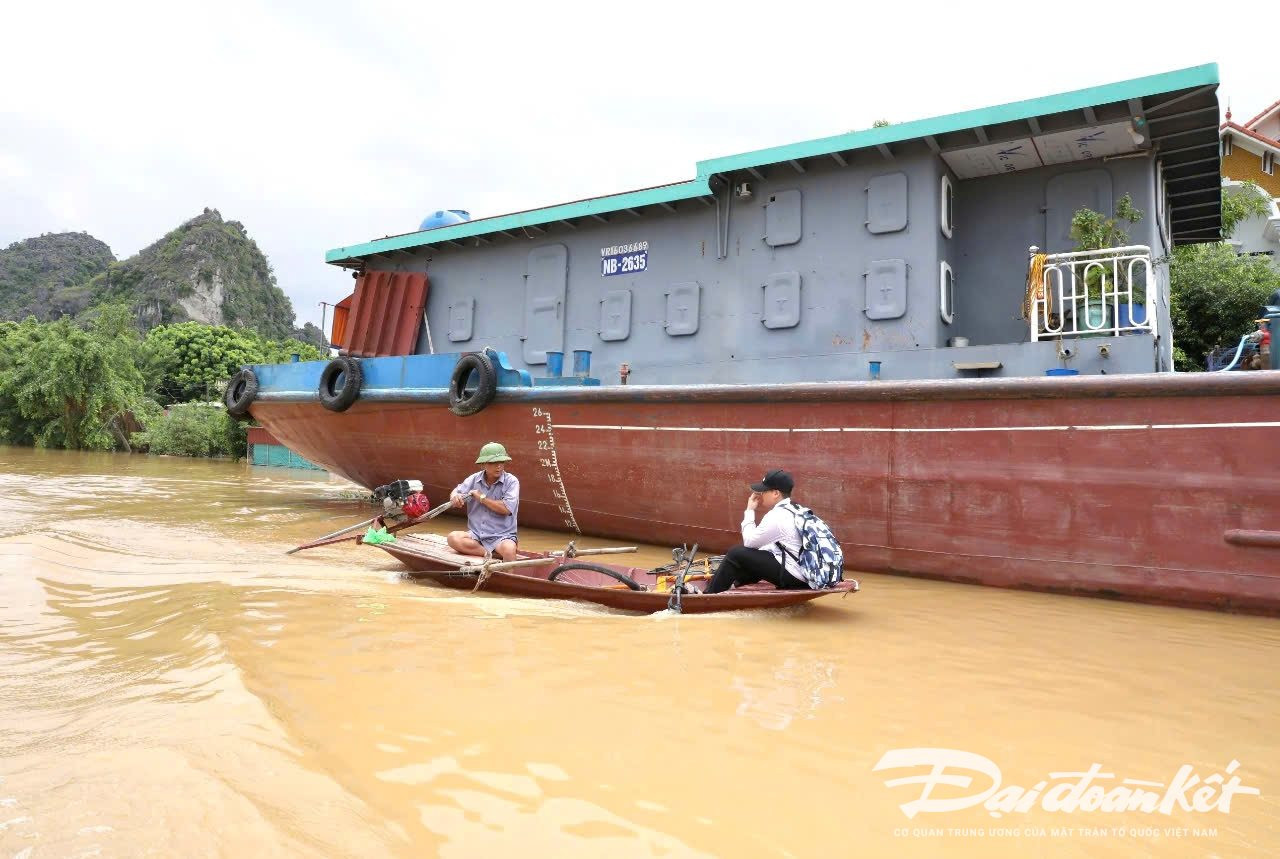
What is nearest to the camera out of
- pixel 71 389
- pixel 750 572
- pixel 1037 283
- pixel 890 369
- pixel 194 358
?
pixel 750 572

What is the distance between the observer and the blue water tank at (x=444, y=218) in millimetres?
10992

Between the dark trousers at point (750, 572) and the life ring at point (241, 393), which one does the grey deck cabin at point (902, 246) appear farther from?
the life ring at point (241, 393)

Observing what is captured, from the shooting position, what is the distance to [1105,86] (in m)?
6.23

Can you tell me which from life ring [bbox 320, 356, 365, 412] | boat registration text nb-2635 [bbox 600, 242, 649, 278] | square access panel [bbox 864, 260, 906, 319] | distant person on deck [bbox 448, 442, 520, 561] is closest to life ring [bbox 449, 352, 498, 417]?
life ring [bbox 320, 356, 365, 412]

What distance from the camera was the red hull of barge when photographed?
514cm

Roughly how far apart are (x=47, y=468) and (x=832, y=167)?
59.1 feet

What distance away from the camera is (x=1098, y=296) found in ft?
21.0

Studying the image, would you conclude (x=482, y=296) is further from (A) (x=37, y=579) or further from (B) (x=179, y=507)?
(A) (x=37, y=579)

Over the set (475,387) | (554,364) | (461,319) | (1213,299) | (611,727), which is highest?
(1213,299)

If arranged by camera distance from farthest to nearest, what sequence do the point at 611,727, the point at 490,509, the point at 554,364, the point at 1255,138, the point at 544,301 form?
the point at 1255,138 < the point at 544,301 < the point at 554,364 < the point at 490,509 < the point at 611,727

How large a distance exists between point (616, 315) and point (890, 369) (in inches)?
138

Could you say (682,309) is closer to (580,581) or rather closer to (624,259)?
(624,259)

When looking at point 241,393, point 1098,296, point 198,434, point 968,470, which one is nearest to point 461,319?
point 241,393

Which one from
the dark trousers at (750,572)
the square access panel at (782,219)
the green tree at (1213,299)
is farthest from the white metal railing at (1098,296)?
the green tree at (1213,299)
